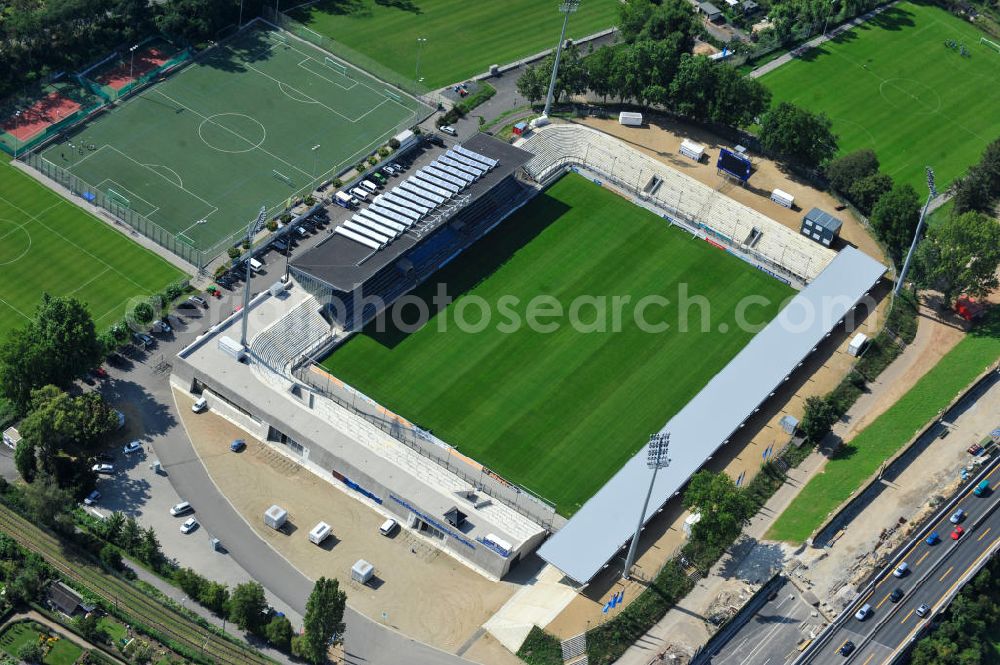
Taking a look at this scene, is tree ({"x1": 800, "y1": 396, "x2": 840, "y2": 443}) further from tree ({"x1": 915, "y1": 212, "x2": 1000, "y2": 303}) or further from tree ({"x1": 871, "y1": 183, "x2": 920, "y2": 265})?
tree ({"x1": 871, "y1": 183, "x2": 920, "y2": 265})

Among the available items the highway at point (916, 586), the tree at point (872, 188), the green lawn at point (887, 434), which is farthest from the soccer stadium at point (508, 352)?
the highway at point (916, 586)

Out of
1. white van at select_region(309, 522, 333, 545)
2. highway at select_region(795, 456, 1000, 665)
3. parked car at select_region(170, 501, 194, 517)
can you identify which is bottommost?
parked car at select_region(170, 501, 194, 517)

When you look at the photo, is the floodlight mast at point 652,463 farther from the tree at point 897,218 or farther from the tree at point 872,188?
the tree at point 872,188

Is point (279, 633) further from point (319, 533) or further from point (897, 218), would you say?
point (897, 218)

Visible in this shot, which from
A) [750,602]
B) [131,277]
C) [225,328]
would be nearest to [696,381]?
[750,602]

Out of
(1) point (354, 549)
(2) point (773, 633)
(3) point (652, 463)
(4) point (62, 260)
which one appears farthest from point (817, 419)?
(4) point (62, 260)

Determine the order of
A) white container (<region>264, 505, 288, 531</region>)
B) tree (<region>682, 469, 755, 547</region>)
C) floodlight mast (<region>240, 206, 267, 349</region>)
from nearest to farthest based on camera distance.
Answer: tree (<region>682, 469, 755, 547</region>)
white container (<region>264, 505, 288, 531</region>)
floodlight mast (<region>240, 206, 267, 349</region>)

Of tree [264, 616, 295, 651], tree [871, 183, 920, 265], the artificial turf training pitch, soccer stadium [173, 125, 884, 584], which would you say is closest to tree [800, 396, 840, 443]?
soccer stadium [173, 125, 884, 584]
